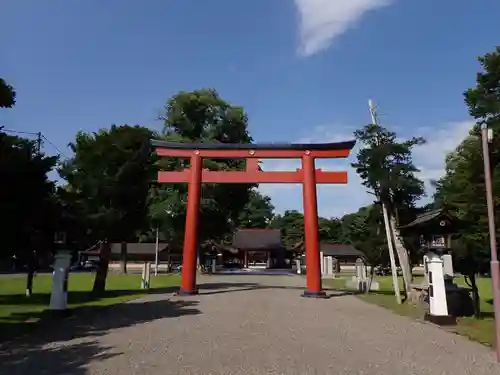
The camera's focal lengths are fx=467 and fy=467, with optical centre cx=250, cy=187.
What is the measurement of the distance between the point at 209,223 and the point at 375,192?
2398 centimetres

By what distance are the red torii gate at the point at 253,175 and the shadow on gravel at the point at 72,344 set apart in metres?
5.19

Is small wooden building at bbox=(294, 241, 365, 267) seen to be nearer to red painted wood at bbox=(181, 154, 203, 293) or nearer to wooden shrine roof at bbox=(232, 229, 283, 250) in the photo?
wooden shrine roof at bbox=(232, 229, 283, 250)

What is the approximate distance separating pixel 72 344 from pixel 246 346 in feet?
10.7

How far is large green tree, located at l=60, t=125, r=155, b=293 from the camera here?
1994 centimetres

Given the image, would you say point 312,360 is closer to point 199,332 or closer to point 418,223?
point 199,332

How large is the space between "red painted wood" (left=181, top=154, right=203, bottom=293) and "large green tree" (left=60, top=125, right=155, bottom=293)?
2199 mm

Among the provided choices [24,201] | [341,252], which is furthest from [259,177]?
[341,252]

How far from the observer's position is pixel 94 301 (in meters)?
17.1

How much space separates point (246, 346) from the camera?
858cm

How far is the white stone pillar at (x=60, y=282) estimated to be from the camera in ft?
40.3

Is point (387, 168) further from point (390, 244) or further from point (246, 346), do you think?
point (246, 346)

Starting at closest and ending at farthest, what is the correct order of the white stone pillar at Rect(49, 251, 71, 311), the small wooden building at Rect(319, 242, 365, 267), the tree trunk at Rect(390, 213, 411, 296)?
the white stone pillar at Rect(49, 251, 71, 311), the tree trunk at Rect(390, 213, 411, 296), the small wooden building at Rect(319, 242, 365, 267)

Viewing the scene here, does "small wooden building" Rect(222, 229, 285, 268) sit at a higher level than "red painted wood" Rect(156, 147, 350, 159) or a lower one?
lower

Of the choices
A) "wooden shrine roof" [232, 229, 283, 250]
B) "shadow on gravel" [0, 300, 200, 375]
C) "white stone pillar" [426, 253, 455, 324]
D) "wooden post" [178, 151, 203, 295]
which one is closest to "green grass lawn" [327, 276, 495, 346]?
"white stone pillar" [426, 253, 455, 324]
